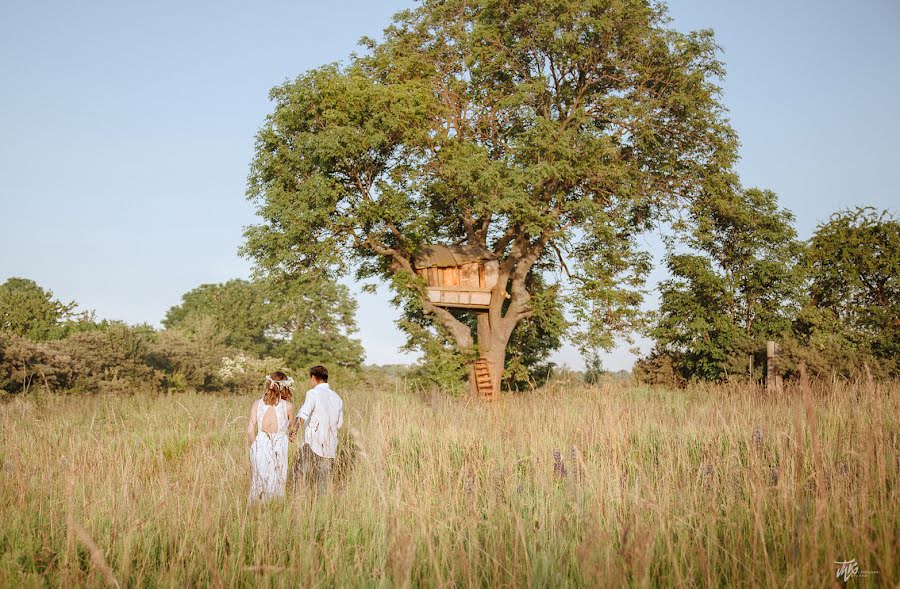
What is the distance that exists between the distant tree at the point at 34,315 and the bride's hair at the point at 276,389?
37.8 m

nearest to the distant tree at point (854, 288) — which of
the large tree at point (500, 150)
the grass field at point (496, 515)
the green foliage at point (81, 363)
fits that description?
the large tree at point (500, 150)

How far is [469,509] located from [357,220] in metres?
15.5

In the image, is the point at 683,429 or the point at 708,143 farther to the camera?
the point at 708,143

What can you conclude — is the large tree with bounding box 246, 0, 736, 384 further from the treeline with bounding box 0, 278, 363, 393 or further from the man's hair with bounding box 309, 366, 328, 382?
the man's hair with bounding box 309, 366, 328, 382

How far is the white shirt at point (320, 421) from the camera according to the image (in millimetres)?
7199

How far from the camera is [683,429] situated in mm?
7777

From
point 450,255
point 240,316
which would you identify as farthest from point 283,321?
point 240,316

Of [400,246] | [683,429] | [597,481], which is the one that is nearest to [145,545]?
[597,481]

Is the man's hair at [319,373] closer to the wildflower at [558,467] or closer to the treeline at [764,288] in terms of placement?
the wildflower at [558,467]

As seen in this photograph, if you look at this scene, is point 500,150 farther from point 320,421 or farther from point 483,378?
point 320,421

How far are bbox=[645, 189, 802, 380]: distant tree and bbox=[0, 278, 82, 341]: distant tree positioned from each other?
35.1 metres

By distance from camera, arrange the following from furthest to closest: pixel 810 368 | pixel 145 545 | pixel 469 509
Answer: pixel 810 368 < pixel 469 509 < pixel 145 545

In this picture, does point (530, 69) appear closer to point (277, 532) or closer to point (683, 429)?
point (683, 429)

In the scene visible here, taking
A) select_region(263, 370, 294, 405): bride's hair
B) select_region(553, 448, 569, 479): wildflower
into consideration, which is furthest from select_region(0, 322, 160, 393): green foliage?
select_region(553, 448, 569, 479): wildflower
